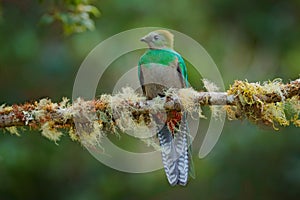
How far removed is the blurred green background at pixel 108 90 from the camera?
7406 millimetres

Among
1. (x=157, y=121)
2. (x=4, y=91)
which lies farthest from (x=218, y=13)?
(x=157, y=121)

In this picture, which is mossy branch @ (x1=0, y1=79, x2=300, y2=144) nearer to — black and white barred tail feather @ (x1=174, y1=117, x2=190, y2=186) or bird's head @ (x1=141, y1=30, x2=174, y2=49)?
black and white barred tail feather @ (x1=174, y1=117, x2=190, y2=186)

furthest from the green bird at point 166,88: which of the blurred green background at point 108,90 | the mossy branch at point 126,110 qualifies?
the blurred green background at point 108,90

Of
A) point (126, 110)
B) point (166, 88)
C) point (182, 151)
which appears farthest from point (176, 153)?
point (126, 110)

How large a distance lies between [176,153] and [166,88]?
0.42 m

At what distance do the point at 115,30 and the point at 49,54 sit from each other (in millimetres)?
755

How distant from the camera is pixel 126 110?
3.61m

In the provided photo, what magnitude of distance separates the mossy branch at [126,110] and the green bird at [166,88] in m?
0.18

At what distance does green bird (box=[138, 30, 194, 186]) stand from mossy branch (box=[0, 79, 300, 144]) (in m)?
0.18

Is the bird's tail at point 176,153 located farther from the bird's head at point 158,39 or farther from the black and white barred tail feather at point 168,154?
the bird's head at point 158,39

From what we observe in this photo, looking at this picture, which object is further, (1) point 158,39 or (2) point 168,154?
(1) point 158,39

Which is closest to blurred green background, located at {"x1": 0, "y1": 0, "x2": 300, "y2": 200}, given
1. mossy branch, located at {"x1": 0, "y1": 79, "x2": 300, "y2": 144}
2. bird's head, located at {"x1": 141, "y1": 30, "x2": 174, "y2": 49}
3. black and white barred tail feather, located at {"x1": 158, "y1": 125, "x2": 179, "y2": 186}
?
bird's head, located at {"x1": 141, "y1": 30, "x2": 174, "y2": 49}

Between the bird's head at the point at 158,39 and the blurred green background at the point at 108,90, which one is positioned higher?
the blurred green background at the point at 108,90

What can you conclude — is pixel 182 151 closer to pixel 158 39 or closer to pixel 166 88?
pixel 166 88
